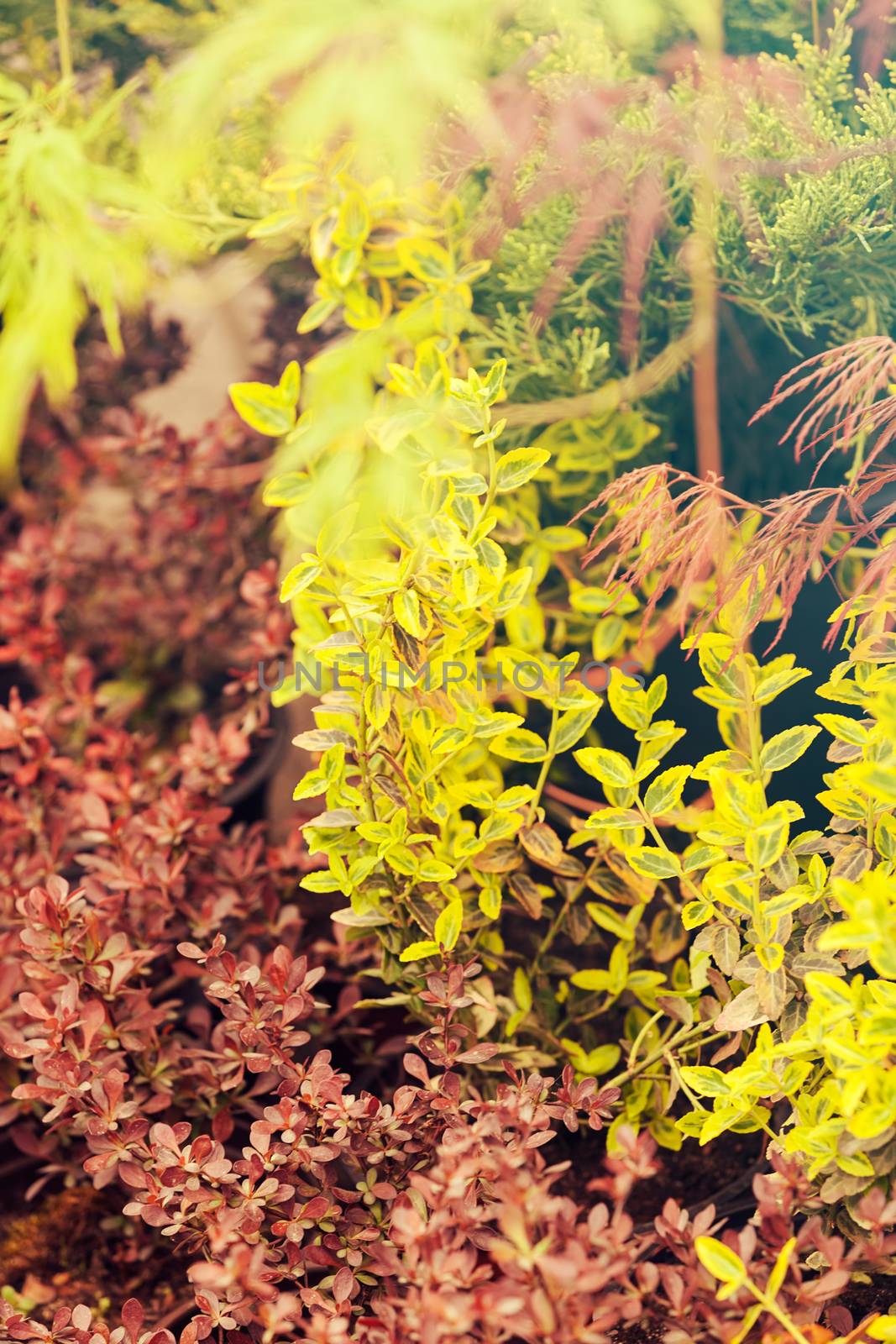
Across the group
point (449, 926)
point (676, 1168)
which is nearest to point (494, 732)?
point (449, 926)

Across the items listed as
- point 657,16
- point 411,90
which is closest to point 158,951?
point 411,90

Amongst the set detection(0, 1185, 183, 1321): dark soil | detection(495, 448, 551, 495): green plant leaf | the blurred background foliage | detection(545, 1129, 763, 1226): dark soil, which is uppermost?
the blurred background foliage

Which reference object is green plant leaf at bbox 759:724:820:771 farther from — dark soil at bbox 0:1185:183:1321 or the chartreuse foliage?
dark soil at bbox 0:1185:183:1321

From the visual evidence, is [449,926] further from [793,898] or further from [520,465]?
[520,465]

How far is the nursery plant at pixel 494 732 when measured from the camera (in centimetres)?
76

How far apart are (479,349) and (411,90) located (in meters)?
0.27

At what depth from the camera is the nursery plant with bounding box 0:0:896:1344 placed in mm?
764

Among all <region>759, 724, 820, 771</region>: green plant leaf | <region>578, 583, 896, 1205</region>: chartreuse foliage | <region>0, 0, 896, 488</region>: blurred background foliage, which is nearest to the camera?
<region>578, 583, 896, 1205</region>: chartreuse foliage

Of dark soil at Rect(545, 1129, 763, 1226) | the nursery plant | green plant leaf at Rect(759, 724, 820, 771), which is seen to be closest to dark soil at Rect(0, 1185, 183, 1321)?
the nursery plant

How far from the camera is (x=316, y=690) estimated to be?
1.02 m

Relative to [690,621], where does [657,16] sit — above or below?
above

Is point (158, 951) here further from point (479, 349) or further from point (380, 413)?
point (479, 349)

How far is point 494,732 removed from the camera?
0.87 meters

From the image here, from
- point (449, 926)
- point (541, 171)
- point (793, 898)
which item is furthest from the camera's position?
point (541, 171)
